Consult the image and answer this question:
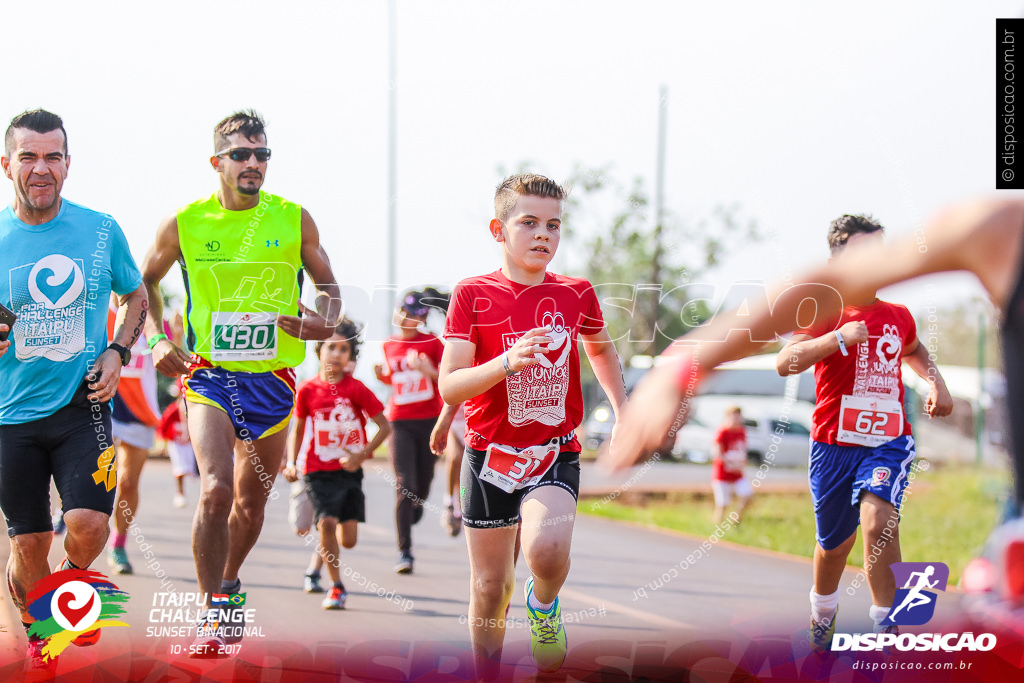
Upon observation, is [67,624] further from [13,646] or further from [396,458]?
[396,458]

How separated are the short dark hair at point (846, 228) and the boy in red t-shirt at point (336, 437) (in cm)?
293

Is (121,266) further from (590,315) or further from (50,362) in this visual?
(590,315)

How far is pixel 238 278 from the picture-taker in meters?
4.73

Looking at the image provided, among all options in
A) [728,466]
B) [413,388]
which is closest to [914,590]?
[413,388]

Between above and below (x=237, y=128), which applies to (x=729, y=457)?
below

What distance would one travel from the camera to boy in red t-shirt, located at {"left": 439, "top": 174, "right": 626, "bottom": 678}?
374 centimetres

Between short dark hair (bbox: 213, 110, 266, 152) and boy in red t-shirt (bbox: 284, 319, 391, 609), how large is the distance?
5.70 ft

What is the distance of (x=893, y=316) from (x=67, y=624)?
3991 millimetres

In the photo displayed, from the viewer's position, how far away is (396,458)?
23.9ft

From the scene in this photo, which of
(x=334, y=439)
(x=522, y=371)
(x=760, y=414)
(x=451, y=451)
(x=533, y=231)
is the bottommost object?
(x=760, y=414)

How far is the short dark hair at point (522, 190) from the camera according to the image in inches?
154

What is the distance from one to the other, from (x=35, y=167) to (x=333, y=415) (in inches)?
104

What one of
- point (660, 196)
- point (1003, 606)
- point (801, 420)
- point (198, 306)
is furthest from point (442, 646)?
point (801, 420)

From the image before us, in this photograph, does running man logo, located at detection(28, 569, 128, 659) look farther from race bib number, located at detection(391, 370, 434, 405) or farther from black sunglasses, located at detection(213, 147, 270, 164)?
race bib number, located at detection(391, 370, 434, 405)
